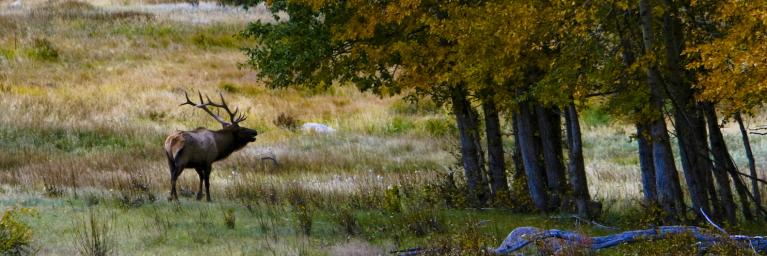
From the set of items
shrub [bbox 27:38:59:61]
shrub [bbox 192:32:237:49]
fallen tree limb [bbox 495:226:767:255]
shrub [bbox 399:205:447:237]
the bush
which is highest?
shrub [bbox 192:32:237:49]

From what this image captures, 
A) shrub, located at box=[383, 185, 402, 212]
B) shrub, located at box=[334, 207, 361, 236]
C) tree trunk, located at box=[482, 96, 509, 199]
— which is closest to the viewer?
shrub, located at box=[334, 207, 361, 236]

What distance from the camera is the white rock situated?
29.8 m

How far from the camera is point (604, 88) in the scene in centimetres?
1213

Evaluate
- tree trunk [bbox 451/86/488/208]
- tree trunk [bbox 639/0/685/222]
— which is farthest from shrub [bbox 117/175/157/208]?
tree trunk [bbox 639/0/685/222]

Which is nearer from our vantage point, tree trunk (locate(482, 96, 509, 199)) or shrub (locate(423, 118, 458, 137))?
tree trunk (locate(482, 96, 509, 199))

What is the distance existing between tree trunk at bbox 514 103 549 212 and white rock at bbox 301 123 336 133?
51.9 ft

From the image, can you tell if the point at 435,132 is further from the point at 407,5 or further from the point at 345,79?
the point at 407,5

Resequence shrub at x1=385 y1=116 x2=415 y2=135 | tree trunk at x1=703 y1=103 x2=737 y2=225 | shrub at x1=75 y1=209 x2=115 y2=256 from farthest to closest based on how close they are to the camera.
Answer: shrub at x1=385 y1=116 x2=415 y2=135 → tree trunk at x1=703 y1=103 x2=737 y2=225 → shrub at x1=75 y1=209 x2=115 y2=256

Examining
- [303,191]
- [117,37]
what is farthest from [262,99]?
[303,191]

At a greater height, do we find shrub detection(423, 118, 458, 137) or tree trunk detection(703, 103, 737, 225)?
shrub detection(423, 118, 458, 137)

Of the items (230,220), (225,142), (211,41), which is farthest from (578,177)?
(211,41)

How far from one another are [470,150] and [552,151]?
5.66 feet

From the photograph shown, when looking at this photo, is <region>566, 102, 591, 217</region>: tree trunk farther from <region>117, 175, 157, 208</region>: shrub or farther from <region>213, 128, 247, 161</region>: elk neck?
<region>117, 175, 157, 208</region>: shrub

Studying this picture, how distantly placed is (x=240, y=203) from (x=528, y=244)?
593 cm
